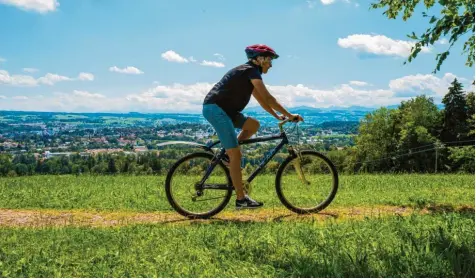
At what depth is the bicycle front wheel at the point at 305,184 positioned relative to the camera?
7.53 m

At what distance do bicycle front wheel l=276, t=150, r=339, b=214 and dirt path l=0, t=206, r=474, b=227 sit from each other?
0.20 m

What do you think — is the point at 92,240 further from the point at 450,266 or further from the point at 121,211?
the point at 450,266

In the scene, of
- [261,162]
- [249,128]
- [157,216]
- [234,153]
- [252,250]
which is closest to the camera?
[252,250]

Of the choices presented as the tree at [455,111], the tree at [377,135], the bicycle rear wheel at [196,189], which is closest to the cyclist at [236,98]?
the bicycle rear wheel at [196,189]

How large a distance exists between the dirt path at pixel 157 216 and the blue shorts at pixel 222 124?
117 centimetres

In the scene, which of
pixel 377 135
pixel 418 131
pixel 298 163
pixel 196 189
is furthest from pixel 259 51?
pixel 377 135

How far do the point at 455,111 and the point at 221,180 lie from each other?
61.2 meters

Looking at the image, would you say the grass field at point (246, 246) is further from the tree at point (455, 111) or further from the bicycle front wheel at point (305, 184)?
the tree at point (455, 111)

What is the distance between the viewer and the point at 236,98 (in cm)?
682

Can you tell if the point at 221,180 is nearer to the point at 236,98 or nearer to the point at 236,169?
the point at 236,169

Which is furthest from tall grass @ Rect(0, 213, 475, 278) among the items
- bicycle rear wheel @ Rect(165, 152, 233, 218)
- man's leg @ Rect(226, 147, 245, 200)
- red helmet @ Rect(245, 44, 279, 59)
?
red helmet @ Rect(245, 44, 279, 59)

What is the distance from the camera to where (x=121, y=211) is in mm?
7957

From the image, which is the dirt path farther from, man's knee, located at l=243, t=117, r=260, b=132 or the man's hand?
the man's hand

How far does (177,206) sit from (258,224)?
173 centimetres
